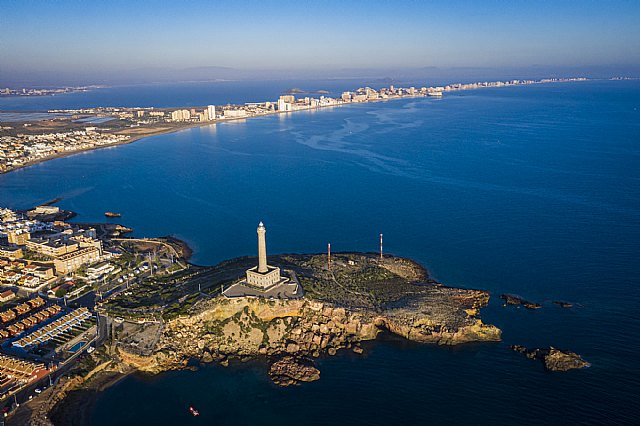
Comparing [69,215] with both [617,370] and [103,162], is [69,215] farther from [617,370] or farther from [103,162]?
[617,370]

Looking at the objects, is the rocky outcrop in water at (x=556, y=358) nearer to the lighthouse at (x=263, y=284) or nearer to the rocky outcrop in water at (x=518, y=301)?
the rocky outcrop in water at (x=518, y=301)

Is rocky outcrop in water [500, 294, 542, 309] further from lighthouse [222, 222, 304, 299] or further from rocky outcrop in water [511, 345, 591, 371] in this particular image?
lighthouse [222, 222, 304, 299]

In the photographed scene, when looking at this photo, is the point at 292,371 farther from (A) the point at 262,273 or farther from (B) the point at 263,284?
(A) the point at 262,273

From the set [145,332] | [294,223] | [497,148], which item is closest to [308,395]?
[145,332]

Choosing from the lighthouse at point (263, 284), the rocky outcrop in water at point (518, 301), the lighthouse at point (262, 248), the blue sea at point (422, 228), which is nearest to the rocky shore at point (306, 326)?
the lighthouse at point (263, 284)

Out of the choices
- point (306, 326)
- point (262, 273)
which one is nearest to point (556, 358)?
point (306, 326)

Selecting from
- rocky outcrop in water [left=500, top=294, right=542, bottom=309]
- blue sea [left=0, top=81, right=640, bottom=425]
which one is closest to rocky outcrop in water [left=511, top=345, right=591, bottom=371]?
blue sea [left=0, top=81, right=640, bottom=425]
